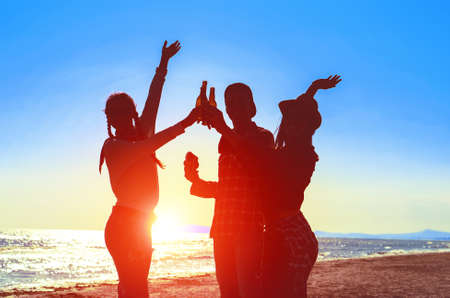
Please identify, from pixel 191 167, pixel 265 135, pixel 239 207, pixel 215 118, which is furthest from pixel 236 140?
pixel 191 167

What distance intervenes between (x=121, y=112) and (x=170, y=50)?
2.79 ft

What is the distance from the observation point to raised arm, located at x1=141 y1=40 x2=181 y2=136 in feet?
9.29

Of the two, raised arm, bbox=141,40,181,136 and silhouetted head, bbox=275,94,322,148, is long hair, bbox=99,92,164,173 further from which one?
silhouetted head, bbox=275,94,322,148

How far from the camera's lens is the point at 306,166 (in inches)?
87.9

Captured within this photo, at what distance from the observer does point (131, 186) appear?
2.55 metres

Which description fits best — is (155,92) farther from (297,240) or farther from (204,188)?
(297,240)

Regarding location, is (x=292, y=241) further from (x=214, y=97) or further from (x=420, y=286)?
(x=420, y=286)

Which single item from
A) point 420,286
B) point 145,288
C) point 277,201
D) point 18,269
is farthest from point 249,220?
point 18,269

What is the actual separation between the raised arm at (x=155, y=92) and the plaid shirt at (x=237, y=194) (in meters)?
0.66

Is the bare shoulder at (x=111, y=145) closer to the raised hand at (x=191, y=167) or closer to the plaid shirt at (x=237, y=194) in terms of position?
the raised hand at (x=191, y=167)

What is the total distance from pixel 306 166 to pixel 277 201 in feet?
0.90

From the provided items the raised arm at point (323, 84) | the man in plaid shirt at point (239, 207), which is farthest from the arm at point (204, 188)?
the raised arm at point (323, 84)

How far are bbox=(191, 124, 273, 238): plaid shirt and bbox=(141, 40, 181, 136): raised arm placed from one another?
66 centimetres

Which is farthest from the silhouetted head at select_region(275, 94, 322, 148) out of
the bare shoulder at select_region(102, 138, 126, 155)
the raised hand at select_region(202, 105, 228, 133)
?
the bare shoulder at select_region(102, 138, 126, 155)
